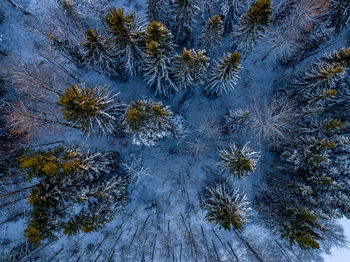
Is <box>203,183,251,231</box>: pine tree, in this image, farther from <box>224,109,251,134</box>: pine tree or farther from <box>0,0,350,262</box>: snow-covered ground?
<box>224,109,251,134</box>: pine tree

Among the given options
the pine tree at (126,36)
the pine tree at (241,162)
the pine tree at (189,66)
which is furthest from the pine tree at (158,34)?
the pine tree at (241,162)

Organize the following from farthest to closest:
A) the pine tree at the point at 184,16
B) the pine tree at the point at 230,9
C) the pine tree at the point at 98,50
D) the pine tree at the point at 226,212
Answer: the pine tree at the point at 230,9, the pine tree at the point at 184,16, the pine tree at the point at 226,212, the pine tree at the point at 98,50

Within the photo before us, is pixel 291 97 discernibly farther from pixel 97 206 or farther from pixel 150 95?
pixel 97 206

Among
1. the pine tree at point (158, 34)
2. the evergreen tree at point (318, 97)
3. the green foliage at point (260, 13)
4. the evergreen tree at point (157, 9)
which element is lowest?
the evergreen tree at point (318, 97)

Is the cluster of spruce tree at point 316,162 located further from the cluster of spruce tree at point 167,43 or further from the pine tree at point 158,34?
the pine tree at point 158,34

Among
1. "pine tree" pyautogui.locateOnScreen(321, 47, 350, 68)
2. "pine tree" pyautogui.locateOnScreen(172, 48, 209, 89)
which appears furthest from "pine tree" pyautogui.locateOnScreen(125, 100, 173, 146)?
"pine tree" pyautogui.locateOnScreen(321, 47, 350, 68)

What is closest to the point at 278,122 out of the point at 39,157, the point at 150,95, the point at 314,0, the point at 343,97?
the point at 343,97

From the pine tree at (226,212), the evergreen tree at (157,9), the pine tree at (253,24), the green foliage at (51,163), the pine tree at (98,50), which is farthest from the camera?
the evergreen tree at (157,9)
